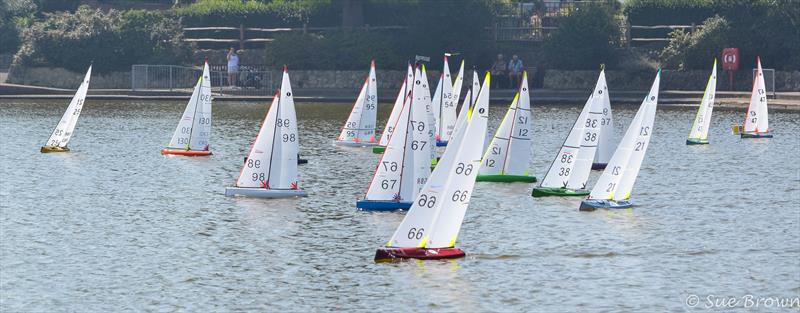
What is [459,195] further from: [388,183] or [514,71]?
[514,71]

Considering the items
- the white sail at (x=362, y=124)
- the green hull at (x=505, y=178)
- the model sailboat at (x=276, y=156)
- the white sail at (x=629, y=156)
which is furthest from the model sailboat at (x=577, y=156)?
the white sail at (x=362, y=124)

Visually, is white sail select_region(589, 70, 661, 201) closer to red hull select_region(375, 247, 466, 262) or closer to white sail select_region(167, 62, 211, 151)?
red hull select_region(375, 247, 466, 262)

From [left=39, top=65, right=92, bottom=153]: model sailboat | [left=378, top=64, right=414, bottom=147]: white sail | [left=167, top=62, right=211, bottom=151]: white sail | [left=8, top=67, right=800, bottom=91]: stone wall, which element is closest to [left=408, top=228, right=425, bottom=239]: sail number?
[left=378, top=64, right=414, bottom=147]: white sail

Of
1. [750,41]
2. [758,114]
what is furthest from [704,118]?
[750,41]

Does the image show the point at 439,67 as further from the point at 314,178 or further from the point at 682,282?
the point at 682,282

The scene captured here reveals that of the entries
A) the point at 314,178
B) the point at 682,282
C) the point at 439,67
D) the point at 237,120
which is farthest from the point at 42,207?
the point at 439,67

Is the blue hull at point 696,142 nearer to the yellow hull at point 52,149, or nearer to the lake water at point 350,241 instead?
the lake water at point 350,241

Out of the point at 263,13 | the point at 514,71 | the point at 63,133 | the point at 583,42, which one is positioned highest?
the point at 263,13

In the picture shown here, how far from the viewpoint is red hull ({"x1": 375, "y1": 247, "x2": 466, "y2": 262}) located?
3750cm

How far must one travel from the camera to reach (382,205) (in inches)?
1780

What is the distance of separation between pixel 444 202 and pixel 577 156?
13299mm

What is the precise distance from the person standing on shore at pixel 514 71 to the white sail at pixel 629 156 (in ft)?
147

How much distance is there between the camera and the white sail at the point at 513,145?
5203cm

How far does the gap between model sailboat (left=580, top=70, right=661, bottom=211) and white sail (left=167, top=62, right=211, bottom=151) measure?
19.3m
